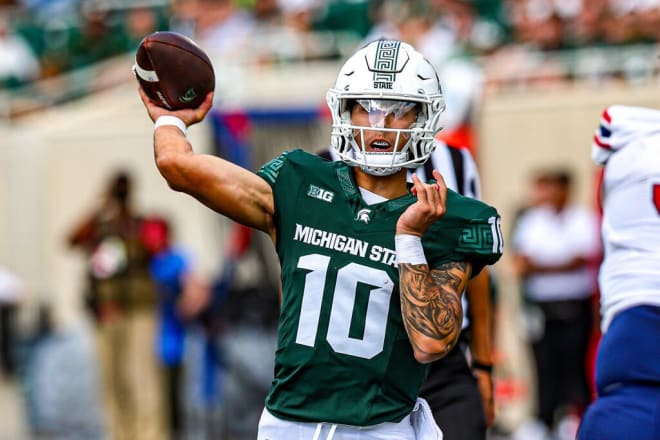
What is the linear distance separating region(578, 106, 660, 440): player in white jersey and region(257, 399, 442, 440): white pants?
70 centimetres

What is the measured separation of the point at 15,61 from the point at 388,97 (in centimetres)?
1201

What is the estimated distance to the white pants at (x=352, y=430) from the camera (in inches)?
141

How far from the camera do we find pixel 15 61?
14984 mm

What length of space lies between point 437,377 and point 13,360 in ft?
31.4

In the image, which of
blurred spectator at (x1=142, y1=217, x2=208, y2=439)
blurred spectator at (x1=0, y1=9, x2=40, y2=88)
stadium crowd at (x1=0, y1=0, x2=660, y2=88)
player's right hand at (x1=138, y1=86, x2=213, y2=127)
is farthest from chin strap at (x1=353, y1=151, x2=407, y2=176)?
blurred spectator at (x1=0, y1=9, x2=40, y2=88)

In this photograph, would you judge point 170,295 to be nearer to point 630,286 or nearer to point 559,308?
point 559,308

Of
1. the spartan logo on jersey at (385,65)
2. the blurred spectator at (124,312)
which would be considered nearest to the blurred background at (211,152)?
the blurred spectator at (124,312)

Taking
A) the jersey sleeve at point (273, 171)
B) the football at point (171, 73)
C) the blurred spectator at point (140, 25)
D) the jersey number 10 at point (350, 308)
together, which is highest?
the blurred spectator at point (140, 25)

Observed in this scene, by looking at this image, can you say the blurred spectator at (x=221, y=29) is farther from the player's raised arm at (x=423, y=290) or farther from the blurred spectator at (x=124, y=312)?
the player's raised arm at (x=423, y=290)

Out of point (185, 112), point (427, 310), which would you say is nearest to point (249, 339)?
point (185, 112)

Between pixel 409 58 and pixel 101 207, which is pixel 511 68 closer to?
pixel 101 207

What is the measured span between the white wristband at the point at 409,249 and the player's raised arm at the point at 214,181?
41cm

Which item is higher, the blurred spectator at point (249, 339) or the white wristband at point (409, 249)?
the white wristband at point (409, 249)

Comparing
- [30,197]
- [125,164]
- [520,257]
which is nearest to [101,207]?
[520,257]
